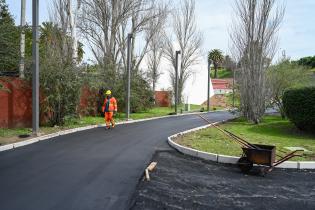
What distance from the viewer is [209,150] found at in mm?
10992

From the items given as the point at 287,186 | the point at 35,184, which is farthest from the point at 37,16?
the point at 287,186

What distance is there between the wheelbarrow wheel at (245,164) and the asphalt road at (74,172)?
7.34 ft

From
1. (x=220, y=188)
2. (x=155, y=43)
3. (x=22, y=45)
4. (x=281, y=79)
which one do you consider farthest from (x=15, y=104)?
(x=155, y=43)

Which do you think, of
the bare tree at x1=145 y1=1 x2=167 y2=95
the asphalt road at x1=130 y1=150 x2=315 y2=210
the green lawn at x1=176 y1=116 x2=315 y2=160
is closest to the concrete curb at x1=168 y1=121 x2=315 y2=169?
the asphalt road at x1=130 y1=150 x2=315 y2=210

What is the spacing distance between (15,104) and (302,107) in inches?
442

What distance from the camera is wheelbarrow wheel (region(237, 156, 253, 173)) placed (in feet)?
29.1

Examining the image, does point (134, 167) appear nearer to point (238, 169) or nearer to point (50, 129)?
point (238, 169)

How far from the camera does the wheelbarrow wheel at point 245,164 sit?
888 cm

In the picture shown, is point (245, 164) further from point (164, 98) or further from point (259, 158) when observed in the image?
point (164, 98)

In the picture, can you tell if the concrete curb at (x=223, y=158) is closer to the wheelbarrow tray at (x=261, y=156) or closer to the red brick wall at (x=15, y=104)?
the wheelbarrow tray at (x=261, y=156)

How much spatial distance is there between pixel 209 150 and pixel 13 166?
5180 mm

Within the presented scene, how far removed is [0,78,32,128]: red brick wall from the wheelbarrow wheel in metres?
9.49

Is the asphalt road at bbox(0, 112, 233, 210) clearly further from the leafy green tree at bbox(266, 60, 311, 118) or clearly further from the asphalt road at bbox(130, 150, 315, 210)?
the leafy green tree at bbox(266, 60, 311, 118)

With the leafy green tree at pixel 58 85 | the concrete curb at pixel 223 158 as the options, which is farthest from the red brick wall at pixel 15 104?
the concrete curb at pixel 223 158
